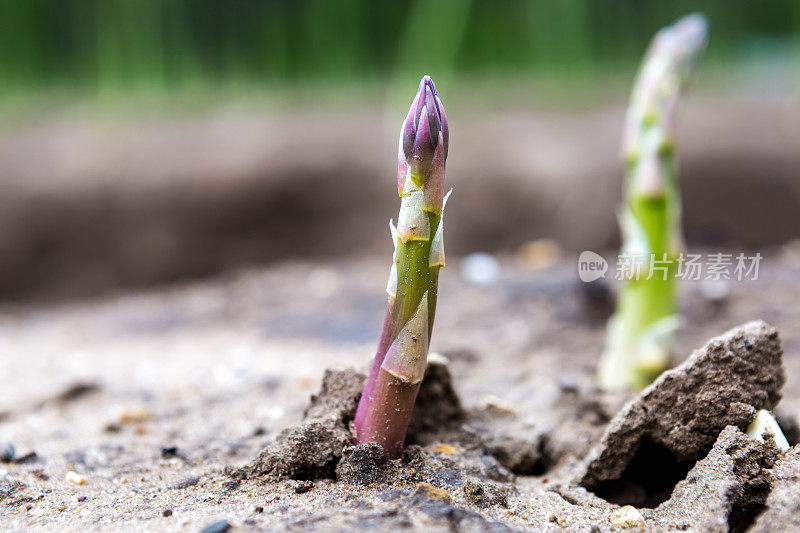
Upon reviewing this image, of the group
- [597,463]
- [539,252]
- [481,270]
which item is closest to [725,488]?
[597,463]

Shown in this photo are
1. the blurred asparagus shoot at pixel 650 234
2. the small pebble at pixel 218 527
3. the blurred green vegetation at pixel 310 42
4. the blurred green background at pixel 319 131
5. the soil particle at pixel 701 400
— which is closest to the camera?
the small pebble at pixel 218 527

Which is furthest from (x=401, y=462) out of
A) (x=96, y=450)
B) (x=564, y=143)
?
(x=564, y=143)

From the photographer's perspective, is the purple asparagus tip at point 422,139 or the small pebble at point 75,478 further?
the small pebble at point 75,478

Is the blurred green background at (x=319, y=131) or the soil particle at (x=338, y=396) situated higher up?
the blurred green background at (x=319, y=131)

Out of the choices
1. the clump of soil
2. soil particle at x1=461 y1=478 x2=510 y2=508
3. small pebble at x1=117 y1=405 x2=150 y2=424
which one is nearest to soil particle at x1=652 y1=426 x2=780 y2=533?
the clump of soil

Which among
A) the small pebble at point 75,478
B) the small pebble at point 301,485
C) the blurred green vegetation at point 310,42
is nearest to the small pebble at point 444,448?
the small pebble at point 301,485

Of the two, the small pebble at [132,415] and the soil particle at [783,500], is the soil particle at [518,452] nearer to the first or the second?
the soil particle at [783,500]

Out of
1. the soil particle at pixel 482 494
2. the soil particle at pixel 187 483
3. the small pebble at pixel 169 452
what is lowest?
the small pebble at pixel 169 452

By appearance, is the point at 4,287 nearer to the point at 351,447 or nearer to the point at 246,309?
the point at 246,309

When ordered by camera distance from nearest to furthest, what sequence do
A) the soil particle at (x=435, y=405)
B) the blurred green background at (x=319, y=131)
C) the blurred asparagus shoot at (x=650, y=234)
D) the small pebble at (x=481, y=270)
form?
the soil particle at (x=435, y=405) < the blurred asparagus shoot at (x=650, y=234) < the small pebble at (x=481, y=270) < the blurred green background at (x=319, y=131)

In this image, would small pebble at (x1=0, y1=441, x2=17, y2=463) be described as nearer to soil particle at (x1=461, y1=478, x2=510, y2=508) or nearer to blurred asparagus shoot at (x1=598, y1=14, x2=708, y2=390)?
soil particle at (x1=461, y1=478, x2=510, y2=508)
